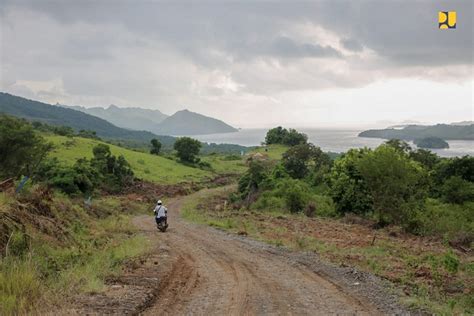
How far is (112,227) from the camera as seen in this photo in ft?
72.7

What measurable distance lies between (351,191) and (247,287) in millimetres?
21673

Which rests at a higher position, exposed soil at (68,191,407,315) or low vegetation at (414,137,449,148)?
low vegetation at (414,137,449,148)

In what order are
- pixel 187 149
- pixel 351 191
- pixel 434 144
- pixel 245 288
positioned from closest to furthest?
1. pixel 245 288
2. pixel 351 191
3. pixel 187 149
4. pixel 434 144

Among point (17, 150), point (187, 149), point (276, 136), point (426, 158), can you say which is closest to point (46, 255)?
point (17, 150)

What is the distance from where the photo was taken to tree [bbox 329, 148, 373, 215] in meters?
30.1

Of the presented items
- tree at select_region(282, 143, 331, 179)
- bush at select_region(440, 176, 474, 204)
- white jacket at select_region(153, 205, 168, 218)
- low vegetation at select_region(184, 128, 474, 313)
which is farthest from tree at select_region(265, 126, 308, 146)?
white jacket at select_region(153, 205, 168, 218)

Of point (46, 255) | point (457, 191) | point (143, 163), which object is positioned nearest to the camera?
point (46, 255)

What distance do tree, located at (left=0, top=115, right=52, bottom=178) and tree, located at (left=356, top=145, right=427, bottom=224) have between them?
27396 mm

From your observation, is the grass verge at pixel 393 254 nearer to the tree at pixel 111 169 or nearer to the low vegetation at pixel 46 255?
the low vegetation at pixel 46 255

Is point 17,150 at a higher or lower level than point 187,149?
higher

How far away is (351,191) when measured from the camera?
3061 cm

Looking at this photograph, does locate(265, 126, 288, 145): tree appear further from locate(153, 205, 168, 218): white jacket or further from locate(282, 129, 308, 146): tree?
locate(153, 205, 168, 218): white jacket

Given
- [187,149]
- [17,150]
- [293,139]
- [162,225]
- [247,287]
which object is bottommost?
[162,225]

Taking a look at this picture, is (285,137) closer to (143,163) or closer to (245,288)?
(143,163)
